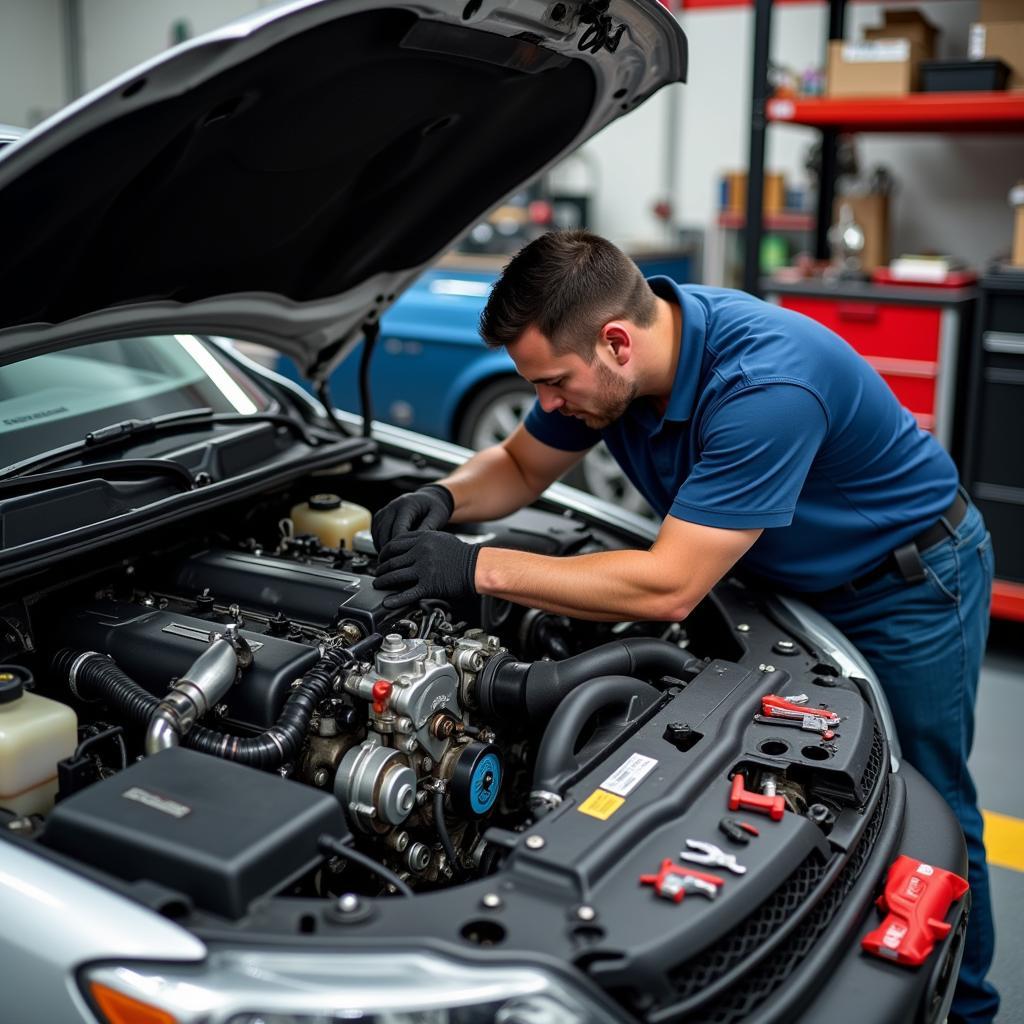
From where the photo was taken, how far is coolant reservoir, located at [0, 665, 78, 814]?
1.48 metres

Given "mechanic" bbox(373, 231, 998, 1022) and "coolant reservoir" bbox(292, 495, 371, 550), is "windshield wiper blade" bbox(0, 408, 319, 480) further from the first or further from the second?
"mechanic" bbox(373, 231, 998, 1022)

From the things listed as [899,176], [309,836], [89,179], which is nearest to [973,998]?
[309,836]

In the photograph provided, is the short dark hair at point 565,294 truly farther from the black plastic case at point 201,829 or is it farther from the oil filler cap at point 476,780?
the black plastic case at point 201,829

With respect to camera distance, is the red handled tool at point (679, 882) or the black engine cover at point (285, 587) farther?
the black engine cover at point (285, 587)

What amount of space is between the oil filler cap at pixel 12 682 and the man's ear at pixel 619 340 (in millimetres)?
1068

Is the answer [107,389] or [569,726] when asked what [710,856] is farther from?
[107,389]

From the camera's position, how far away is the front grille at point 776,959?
1.26m

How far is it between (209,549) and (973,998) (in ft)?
5.42

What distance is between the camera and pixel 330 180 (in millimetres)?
2037

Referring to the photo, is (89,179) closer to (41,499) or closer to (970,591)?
(41,499)

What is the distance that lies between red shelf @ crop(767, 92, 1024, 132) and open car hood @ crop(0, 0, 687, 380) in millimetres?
2131

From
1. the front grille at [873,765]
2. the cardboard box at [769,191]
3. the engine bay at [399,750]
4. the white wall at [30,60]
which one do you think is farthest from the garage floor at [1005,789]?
the white wall at [30,60]

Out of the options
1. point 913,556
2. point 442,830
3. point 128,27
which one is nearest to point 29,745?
point 442,830

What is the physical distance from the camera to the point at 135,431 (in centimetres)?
218
